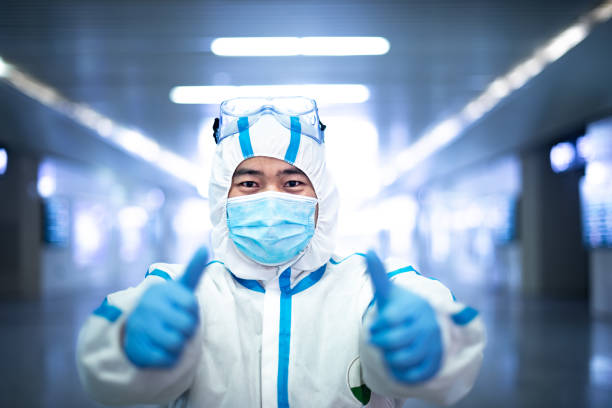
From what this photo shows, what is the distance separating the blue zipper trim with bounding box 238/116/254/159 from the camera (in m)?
1.31

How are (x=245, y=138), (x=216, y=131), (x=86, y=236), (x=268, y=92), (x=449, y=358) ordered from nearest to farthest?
(x=449, y=358), (x=245, y=138), (x=216, y=131), (x=268, y=92), (x=86, y=236)

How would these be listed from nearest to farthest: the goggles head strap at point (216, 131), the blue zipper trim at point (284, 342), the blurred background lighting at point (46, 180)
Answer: the blue zipper trim at point (284, 342), the goggles head strap at point (216, 131), the blurred background lighting at point (46, 180)

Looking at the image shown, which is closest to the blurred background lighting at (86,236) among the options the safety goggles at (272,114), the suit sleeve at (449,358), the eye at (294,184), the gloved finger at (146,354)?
the safety goggles at (272,114)

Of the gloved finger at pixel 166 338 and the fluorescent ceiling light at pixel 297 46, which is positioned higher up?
the fluorescent ceiling light at pixel 297 46

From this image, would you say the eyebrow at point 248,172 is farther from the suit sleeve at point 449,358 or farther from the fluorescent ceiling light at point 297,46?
the fluorescent ceiling light at point 297,46

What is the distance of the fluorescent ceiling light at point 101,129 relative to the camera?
609cm

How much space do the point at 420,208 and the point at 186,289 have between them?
2083 cm

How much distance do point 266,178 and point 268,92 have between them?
5.56 meters

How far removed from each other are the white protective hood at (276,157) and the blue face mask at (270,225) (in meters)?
0.03

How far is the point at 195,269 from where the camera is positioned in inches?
36.5

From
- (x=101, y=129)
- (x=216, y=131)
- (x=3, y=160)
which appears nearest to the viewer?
(x=216, y=131)

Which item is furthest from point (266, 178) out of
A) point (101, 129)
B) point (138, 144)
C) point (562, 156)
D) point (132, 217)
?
point (132, 217)

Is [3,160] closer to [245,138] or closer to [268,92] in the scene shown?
[268,92]


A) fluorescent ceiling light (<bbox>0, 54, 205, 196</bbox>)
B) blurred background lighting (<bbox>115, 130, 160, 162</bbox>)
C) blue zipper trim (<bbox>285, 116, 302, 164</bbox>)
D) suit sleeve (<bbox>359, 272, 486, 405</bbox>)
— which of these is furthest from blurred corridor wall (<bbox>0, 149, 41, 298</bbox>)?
suit sleeve (<bbox>359, 272, 486, 405</bbox>)
